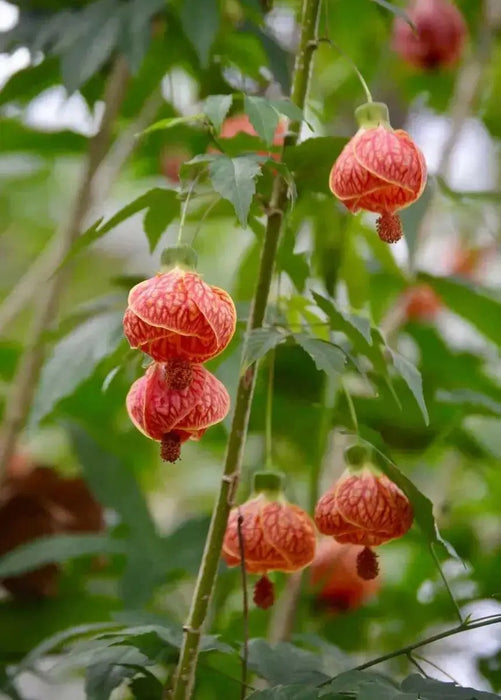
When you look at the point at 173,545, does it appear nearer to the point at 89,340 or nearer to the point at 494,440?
the point at 89,340

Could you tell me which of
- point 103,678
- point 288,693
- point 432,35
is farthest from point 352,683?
point 432,35

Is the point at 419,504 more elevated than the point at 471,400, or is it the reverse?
the point at 471,400

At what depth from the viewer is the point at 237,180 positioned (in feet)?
1.59

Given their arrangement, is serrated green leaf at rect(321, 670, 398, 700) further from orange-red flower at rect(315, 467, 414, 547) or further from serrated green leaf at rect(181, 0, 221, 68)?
serrated green leaf at rect(181, 0, 221, 68)

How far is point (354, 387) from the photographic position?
138cm

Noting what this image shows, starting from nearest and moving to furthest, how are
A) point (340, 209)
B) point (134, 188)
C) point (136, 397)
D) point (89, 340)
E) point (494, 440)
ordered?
point (136, 397), point (89, 340), point (340, 209), point (494, 440), point (134, 188)

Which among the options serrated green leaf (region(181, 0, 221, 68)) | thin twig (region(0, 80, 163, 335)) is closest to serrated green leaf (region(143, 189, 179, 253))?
serrated green leaf (region(181, 0, 221, 68))

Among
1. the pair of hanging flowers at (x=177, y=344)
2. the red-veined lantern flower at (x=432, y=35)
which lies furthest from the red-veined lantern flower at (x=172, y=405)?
the red-veined lantern flower at (x=432, y=35)

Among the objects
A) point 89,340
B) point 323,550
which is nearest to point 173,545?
point 323,550

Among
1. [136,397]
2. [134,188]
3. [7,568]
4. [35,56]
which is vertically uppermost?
[134,188]

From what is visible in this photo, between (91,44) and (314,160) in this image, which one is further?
(91,44)

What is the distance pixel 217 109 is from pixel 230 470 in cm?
20

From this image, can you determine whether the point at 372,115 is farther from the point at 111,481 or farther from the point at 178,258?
the point at 111,481

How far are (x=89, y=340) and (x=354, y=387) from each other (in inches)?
29.3
